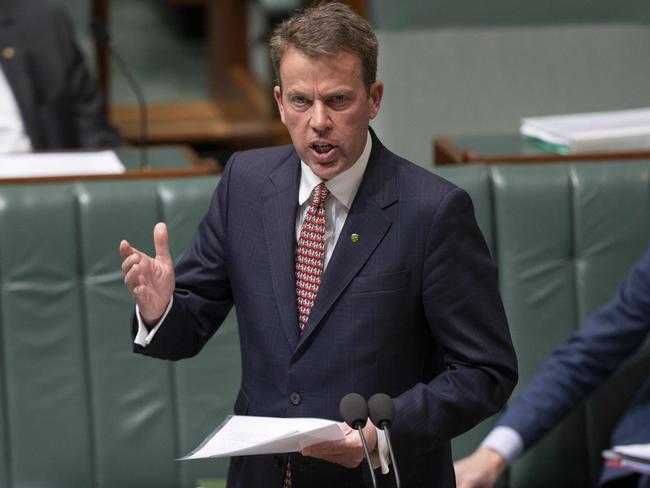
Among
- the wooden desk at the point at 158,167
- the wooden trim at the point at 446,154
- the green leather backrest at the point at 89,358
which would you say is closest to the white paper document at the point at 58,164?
the wooden desk at the point at 158,167

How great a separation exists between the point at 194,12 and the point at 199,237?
4.54 metres

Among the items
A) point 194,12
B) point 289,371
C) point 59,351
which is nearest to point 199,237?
point 289,371

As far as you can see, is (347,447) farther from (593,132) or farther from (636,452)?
(593,132)

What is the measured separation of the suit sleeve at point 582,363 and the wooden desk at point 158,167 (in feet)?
2.64

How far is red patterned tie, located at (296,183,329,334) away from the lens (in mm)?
1582

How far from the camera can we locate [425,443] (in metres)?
1.50

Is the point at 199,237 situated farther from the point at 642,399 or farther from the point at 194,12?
the point at 194,12

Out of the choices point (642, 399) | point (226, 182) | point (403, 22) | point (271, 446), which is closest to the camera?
point (271, 446)

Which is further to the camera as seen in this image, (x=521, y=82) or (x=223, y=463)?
(x=521, y=82)

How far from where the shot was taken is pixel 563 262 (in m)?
2.46

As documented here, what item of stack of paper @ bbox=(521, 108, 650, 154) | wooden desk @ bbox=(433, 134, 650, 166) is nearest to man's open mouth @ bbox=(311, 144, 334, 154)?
wooden desk @ bbox=(433, 134, 650, 166)

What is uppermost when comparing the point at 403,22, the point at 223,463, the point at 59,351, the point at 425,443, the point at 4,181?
the point at 403,22

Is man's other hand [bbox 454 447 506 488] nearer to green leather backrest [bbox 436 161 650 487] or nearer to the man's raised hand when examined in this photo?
green leather backrest [bbox 436 161 650 487]

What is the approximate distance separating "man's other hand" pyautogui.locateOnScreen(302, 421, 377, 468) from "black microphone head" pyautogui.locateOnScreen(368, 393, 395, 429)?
7 centimetres
